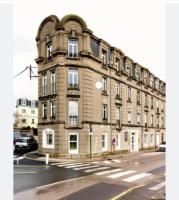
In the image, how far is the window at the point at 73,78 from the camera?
25.0 m

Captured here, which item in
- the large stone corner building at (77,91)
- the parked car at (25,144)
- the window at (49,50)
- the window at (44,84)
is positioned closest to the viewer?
the large stone corner building at (77,91)

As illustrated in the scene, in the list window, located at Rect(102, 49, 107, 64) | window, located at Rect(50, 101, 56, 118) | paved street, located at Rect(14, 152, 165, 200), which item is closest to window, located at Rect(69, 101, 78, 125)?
window, located at Rect(50, 101, 56, 118)

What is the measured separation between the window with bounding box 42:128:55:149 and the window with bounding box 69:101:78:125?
7.20 ft

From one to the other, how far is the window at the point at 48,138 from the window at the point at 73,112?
7.20 feet

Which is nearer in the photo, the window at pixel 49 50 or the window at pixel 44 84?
the window at pixel 49 50

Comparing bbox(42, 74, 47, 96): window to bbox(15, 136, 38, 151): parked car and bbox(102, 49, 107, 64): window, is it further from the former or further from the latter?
bbox(15, 136, 38, 151): parked car

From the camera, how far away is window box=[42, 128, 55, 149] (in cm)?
2520

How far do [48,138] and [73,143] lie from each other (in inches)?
106

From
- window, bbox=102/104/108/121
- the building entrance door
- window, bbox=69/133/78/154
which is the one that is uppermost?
window, bbox=102/104/108/121

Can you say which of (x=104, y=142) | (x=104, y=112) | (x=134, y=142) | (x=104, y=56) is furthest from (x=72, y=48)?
(x=134, y=142)

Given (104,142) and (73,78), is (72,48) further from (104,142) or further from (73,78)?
(104,142)

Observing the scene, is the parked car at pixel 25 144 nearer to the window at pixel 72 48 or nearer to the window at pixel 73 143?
the window at pixel 73 143

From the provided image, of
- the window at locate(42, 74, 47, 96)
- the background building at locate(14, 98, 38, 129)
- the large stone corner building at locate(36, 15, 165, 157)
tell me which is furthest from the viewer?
the background building at locate(14, 98, 38, 129)

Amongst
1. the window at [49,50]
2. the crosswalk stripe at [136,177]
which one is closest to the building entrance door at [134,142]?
the window at [49,50]
